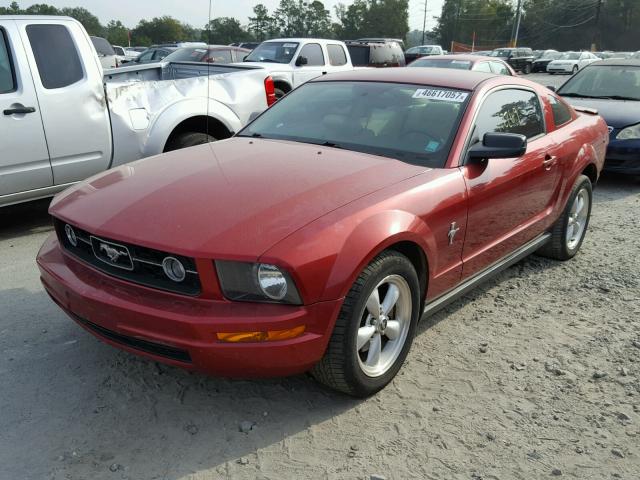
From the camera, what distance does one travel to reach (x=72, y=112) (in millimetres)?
5152

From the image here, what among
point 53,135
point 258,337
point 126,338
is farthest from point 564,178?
point 53,135

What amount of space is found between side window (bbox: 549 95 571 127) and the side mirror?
1.39 metres

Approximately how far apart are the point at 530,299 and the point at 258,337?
2449mm

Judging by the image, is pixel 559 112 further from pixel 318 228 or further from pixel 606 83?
pixel 606 83

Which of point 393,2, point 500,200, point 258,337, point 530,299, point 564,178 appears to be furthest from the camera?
point 393,2

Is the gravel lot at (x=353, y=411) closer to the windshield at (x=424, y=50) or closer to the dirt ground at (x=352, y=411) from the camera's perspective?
the dirt ground at (x=352, y=411)

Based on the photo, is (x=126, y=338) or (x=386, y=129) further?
(x=386, y=129)

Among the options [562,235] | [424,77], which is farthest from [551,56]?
[424,77]

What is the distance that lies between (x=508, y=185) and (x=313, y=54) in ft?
32.2

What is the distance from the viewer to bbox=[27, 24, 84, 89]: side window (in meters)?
5.01

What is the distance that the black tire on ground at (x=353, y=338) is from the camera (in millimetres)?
2584

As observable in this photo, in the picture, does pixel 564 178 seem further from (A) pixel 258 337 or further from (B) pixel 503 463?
(A) pixel 258 337

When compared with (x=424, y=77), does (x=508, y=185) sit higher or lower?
lower

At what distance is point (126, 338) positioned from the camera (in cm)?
260
